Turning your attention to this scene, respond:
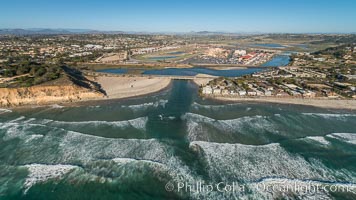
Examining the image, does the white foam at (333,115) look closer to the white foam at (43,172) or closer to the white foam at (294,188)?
the white foam at (294,188)

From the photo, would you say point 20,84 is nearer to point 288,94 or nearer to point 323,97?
point 288,94

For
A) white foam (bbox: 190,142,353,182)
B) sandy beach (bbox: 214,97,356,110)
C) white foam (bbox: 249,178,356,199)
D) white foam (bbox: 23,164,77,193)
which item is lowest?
white foam (bbox: 23,164,77,193)

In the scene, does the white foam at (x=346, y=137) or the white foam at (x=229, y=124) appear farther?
the white foam at (x=229, y=124)

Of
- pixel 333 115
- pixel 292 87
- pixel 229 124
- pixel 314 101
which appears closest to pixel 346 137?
pixel 333 115

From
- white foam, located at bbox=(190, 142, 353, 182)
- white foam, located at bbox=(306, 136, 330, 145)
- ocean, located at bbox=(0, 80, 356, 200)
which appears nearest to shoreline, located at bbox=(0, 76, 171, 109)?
ocean, located at bbox=(0, 80, 356, 200)

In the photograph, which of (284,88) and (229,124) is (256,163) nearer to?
(229,124)

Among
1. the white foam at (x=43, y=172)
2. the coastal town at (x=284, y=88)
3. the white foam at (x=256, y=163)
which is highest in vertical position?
the coastal town at (x=284, y=88)

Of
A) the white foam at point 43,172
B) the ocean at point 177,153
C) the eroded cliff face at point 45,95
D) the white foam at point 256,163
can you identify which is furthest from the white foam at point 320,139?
the eroded cliff face at point 45,95

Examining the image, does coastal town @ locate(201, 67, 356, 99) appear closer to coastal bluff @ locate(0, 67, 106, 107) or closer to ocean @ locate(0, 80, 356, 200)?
ocean @ locate(0, 80, 356, 200)
